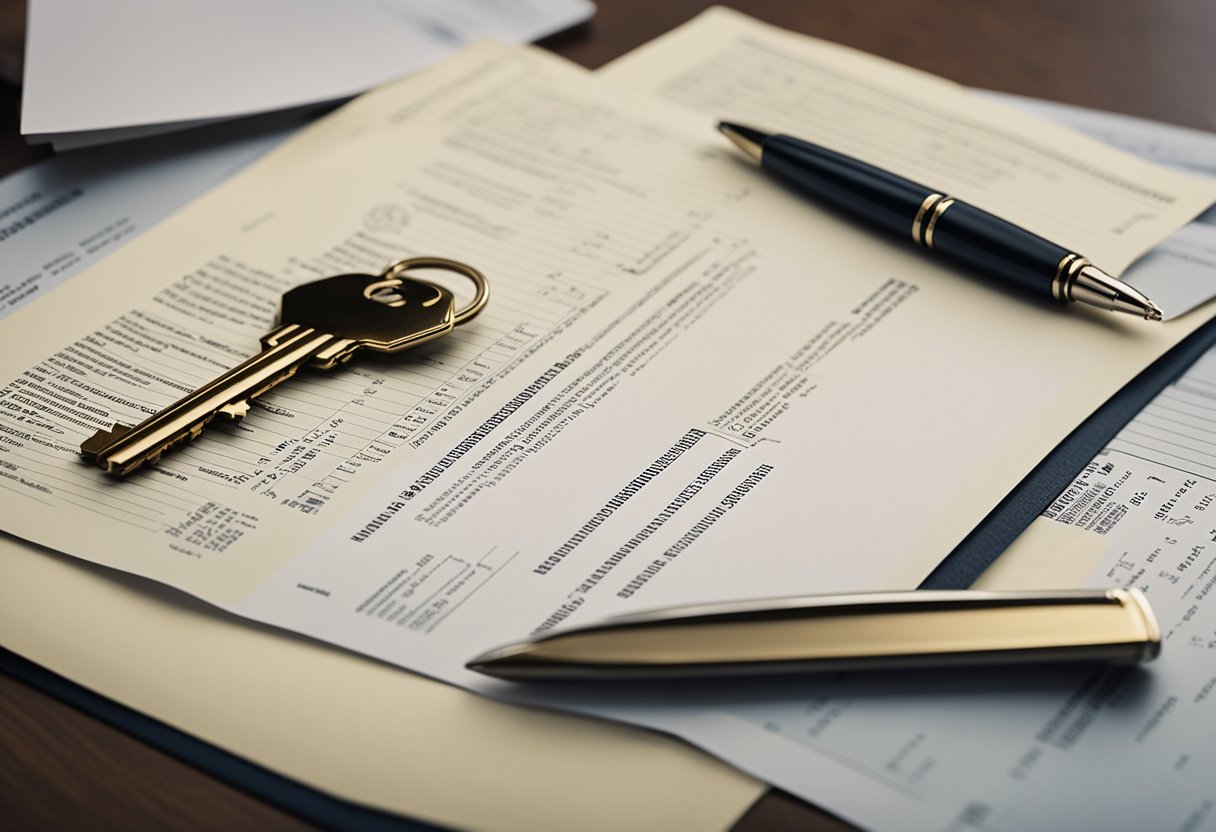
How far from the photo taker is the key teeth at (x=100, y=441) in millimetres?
544

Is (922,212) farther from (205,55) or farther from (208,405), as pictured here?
(205,55)

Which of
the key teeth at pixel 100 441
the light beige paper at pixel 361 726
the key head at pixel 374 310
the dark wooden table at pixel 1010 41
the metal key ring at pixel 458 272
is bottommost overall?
the light beige paper at pixel 361 726

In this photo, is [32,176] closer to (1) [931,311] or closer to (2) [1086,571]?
(1) [931,311]

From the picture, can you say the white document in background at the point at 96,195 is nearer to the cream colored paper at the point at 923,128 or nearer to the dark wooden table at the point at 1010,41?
the dark wooden table at the point at 1010,41

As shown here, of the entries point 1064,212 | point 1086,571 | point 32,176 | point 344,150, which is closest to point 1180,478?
point 1086,571

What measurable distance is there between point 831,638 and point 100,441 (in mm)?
348

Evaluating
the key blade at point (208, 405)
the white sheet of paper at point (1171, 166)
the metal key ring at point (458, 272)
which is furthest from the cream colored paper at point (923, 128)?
the key blade at point (208, 405)

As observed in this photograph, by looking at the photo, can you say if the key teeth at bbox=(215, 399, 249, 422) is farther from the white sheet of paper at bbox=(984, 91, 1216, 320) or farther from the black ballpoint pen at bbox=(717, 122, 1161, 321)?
the white sheet of paper at bbox=(984, 91, 1216, 320)

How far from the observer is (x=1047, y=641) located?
45cm

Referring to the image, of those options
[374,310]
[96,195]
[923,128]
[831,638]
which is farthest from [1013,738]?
[96,195]

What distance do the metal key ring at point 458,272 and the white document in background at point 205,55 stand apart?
0.79 feet

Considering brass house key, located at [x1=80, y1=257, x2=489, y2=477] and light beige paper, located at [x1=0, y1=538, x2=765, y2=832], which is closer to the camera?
light beige paper, located at [x1=0, y1=538, x2=765, y2=832]

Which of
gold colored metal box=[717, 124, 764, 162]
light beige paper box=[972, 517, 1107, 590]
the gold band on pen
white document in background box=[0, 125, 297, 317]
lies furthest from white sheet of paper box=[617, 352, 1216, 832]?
white document in background box=[0, 125, 297, 317]

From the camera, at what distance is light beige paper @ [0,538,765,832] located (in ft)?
1.42
